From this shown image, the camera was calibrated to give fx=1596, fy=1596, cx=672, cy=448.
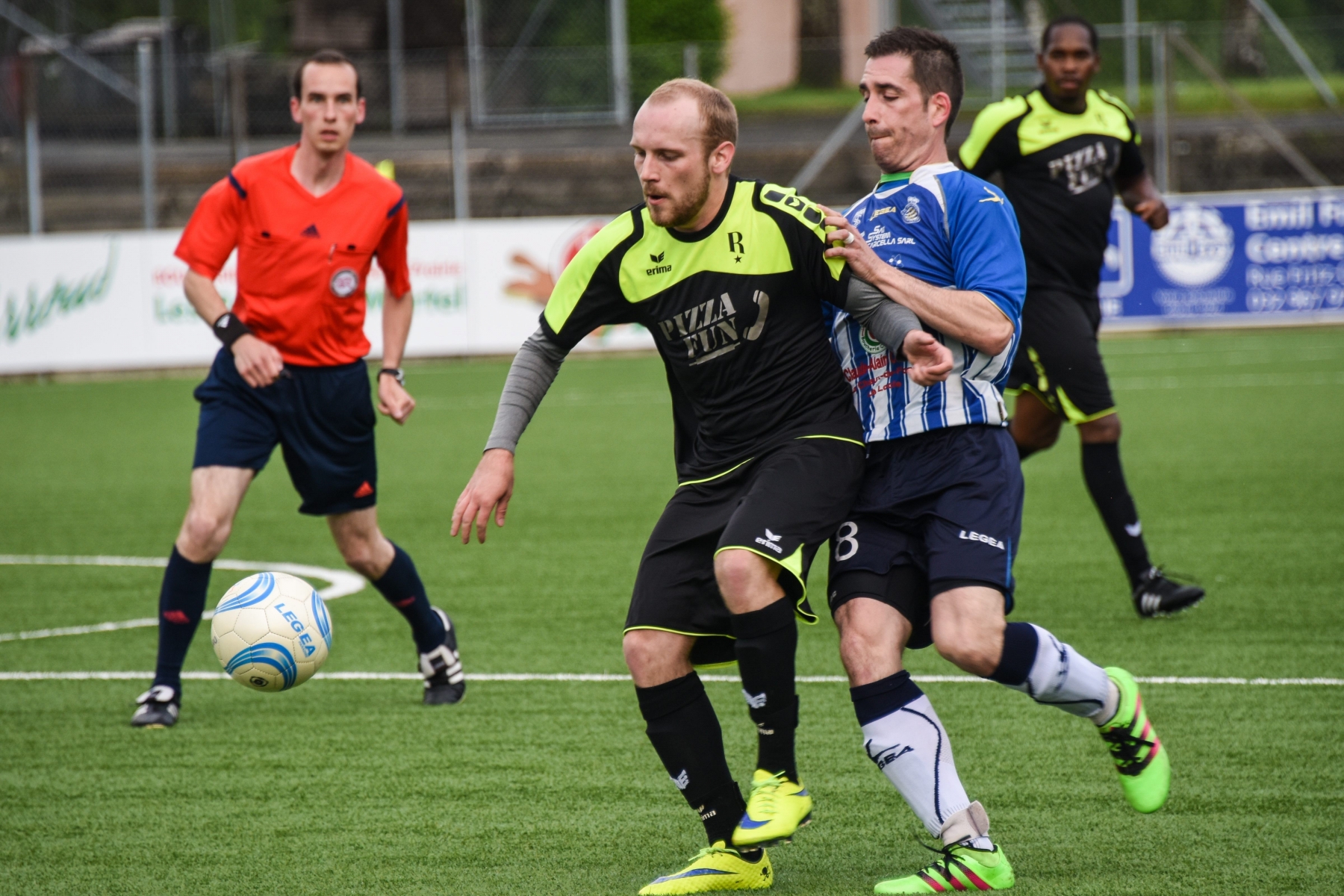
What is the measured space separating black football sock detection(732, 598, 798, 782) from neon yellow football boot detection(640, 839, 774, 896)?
0.70ft

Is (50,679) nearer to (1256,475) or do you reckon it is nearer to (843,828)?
(843,828)

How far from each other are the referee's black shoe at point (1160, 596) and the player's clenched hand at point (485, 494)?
3563 mm

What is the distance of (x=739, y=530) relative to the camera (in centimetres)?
351

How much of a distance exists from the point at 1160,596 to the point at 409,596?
9.77 feet

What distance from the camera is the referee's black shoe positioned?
6.37 m

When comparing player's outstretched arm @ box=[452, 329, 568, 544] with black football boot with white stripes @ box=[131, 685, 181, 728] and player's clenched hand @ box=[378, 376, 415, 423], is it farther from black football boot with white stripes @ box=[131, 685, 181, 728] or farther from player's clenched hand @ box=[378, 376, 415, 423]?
black football boot with white stripes @ box=[131, 685, 181, 728]

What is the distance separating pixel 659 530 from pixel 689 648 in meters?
0.28

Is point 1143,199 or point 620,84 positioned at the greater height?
point 620,84

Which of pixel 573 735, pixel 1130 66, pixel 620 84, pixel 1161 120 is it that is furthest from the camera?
pixel 620 84

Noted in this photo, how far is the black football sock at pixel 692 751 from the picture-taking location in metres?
3.62

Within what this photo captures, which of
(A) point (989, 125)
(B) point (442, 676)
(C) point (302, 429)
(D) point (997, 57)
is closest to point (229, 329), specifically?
(C) point (302, 429)

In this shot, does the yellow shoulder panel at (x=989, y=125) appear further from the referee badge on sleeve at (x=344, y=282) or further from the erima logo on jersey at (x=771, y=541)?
the erima logo on jersey at (x=771, y=541)

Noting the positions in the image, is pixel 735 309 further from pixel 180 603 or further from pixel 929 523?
pixel 180 603

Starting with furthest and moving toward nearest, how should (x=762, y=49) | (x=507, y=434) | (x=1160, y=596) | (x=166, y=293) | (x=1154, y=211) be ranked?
(x=762, y=49) < (x=166, y=293) < (x=1154, y=211) < (x=1160, y=596) < (x=507, y=434)
